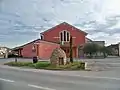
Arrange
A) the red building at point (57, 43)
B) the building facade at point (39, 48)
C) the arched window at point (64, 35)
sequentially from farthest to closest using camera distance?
the building facade at point (39, 48)
the arched window at point (64, 35)
the red building at point (57, 43)

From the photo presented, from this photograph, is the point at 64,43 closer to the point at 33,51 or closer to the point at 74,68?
the point at 33,51

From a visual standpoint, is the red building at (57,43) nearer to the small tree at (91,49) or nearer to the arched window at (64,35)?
the arched window at (64,35)

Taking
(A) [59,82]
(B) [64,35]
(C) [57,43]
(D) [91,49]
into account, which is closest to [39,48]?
(C) [57,43]

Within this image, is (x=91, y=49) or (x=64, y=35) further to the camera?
(x=91, y=49)

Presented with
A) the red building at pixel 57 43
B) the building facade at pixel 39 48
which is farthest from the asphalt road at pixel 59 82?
the building facade at pixel 39 48

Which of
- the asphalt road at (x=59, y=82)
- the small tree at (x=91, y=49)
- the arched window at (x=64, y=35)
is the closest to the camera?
the asphalt road at (x=59, y=82)

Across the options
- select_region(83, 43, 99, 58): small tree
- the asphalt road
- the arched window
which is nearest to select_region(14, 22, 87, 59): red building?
the arched window

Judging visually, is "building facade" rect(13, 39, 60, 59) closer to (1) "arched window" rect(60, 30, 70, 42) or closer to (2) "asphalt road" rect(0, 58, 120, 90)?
(1) "arched window" rect(60, 30, 70, 42)

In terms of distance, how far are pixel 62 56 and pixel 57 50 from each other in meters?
0.61

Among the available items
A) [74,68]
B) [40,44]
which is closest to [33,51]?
[40,44]

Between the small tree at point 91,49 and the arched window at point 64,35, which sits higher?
the arched window at point 64,35

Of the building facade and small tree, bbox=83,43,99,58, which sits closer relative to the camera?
small tree, bbox=83,43,99,58

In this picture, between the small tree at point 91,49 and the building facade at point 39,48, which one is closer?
the small tree at point 91,49

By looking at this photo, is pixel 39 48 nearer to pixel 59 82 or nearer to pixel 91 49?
pixel 91 49
